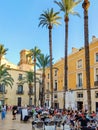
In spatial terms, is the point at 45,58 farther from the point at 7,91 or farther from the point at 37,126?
the point at 37,126

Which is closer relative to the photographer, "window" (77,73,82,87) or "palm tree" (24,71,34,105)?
"window" (77,73,82,87)

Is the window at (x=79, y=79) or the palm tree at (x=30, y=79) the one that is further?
the palm tree at (x=30, y=79)

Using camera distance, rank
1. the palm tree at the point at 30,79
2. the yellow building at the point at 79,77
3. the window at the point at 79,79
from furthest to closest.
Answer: the palm tree at the point at 30,79
the window at the point at 79,79
the yellow building at the point at 79,77

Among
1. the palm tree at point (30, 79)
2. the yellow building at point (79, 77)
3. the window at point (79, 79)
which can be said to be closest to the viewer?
the yellow building at point (79, 77)

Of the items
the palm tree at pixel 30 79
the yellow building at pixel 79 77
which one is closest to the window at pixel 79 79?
the yellow building at pixel 79 77

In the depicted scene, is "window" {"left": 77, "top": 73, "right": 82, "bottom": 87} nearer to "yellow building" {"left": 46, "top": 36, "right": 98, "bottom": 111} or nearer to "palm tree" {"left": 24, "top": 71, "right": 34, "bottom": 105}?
"yellow building" {"left": 46, "top": 36, "right": 98, "bottom": 111}

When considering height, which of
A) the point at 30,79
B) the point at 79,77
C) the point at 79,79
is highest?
the point at 30,79

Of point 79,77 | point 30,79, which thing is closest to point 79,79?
point 79,77

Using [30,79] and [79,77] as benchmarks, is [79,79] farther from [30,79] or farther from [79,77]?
[30,79]

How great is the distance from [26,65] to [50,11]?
45.5 metres

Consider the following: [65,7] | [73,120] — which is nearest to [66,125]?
[73,120]

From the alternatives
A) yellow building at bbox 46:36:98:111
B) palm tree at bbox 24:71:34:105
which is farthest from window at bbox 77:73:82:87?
palm tree at bbox 24:71:34:105

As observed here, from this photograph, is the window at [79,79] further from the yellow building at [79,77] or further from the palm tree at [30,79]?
the palm tree at [30,79]

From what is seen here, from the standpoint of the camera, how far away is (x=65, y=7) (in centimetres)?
→ 3578
